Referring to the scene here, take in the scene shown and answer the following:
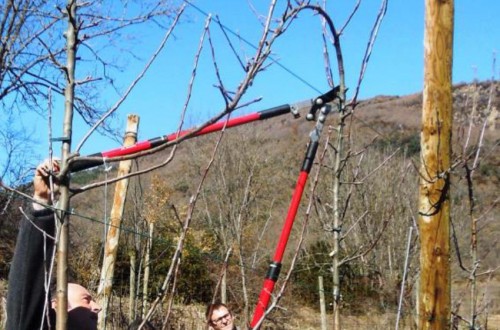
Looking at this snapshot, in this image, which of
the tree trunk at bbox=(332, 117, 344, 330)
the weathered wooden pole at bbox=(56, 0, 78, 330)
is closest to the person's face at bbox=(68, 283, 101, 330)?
the weathered wooden pole at bbox=(56, 0, 78, 330)

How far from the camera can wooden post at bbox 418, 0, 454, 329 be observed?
14.8 feet

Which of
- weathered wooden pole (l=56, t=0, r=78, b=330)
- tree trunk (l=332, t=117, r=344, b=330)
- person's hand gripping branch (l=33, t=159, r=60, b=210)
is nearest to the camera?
weathered wooden pole (l=56, t=0, r=78, b=330)

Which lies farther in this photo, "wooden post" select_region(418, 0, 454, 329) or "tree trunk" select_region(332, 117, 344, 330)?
"tree trunk" select_region(332, 117, 344, 330)

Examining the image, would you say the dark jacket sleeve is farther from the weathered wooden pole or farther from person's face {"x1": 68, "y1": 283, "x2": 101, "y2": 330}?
person's face {"x1": 68, "y1": 283, "x2": 101, "y2": 330}

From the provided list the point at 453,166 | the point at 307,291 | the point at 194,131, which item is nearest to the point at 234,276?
the point at 307,291

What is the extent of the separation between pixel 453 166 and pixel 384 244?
45.5 feet

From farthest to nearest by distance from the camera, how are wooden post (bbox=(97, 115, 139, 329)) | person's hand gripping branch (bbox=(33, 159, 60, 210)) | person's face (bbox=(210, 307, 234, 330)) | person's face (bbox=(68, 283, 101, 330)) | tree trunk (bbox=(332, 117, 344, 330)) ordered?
wooden post (bbox=(97, 115, 139, 329)), tree trunk (bbox=(332, 117, 344, 330)), person's face (bbox=(210, 307, 234, 330)), person's face (bbox=(68, 283, 101, 330)), person's hand gripping branch (bbox=(33, 159, 60, 210))

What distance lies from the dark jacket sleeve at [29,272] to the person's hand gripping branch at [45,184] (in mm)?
35

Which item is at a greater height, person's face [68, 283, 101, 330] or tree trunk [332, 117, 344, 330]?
tree trunk [332, 117, 344, 330]

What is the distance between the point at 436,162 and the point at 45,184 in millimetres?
3316

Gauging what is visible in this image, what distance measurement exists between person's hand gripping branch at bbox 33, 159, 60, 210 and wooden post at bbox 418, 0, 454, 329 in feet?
10.7

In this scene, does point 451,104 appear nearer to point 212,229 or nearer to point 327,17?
point 327,17

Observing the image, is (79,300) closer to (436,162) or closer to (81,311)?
(81,311)

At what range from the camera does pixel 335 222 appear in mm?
Answer: 5496
